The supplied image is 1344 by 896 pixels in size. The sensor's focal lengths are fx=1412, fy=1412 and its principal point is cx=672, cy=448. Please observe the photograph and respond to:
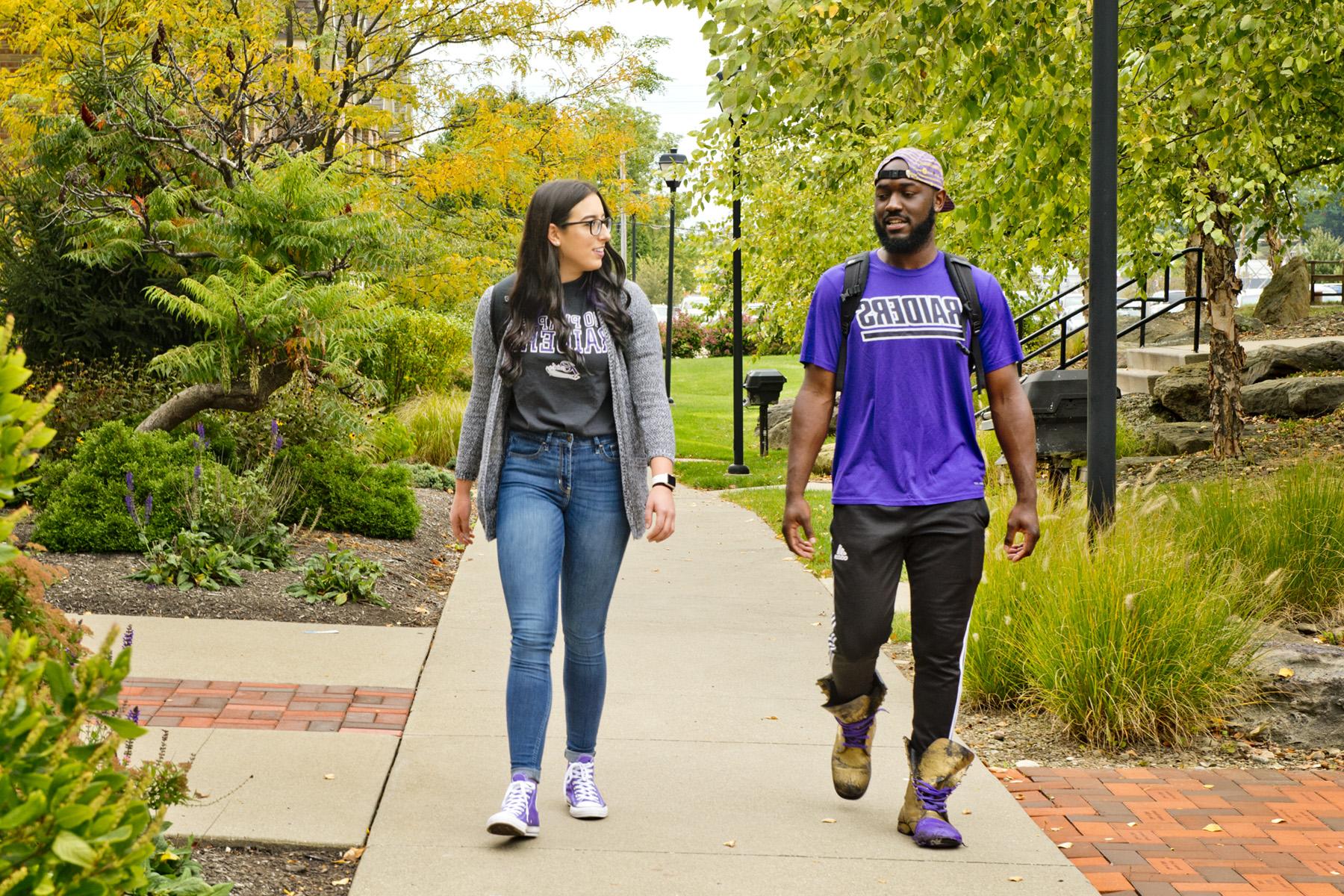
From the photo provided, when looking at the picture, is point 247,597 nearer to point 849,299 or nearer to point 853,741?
point 853,741

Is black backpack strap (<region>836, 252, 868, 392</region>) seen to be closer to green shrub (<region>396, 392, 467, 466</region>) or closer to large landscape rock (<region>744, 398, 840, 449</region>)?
green shrub (<region>396, 392, 467, 466</region>)

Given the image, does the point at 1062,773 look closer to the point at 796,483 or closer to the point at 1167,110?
the point at 796,483

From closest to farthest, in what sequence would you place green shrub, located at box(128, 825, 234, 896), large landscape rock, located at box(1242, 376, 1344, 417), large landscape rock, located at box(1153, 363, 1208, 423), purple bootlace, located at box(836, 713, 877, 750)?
green shrub, located at box(128, 825, 234, 896) < purple bootlace, located at box(836, 713, 877, 750) < large landscape rock, located at box(1242, 376, 1344, 417) < large landscape rock, located at box(1153, 363, 1208, 423)

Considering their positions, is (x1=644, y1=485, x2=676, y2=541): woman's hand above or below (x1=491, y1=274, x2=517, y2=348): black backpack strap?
below

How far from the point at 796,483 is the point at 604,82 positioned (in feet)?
39.9

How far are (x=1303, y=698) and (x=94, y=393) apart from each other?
775 centimetres

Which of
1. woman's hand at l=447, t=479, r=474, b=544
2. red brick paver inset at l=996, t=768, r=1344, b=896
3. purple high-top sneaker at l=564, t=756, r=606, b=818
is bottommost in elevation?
red brick paver inset at l=996, t=768, r=1344, b=896

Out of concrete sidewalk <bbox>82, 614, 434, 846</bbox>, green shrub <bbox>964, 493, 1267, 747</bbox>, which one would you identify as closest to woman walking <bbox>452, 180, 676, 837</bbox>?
concrete sidewalk <bbox>82, 614, 434, 846</bbox>

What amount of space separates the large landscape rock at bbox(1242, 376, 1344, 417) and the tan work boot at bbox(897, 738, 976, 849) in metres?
11.0

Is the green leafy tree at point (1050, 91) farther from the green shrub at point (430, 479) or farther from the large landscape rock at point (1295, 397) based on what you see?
the green shrub at point (430, 479)

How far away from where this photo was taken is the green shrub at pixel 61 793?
1796mm

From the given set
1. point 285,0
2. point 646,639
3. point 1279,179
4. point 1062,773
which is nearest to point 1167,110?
point 1279,179

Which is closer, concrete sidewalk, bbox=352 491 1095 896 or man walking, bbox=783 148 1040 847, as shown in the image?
concrete sidewalk, bbox=352 491 1095 896

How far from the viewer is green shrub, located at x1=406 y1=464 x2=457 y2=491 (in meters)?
12.9
